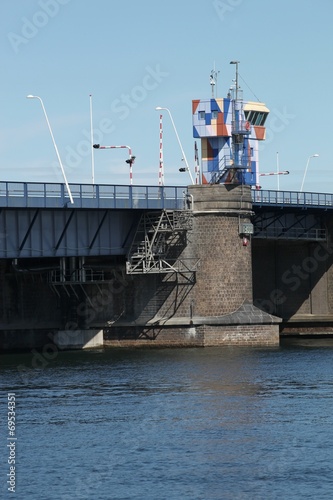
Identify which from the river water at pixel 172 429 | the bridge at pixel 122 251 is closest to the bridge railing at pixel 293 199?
the bridge at pixel 122 251

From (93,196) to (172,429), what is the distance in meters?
39.8

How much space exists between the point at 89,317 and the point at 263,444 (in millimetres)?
52838

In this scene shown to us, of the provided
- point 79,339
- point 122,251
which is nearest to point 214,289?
point 122,251

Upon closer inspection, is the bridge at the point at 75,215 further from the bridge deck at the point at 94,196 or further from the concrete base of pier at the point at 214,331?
the concrete base of pier at the point at 214,331

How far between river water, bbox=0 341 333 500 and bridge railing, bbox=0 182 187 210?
12.2 m

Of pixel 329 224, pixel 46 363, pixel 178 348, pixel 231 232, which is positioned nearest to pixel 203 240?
pixel 231 232

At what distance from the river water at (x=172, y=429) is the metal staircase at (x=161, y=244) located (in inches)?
487

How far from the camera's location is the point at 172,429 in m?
56.6

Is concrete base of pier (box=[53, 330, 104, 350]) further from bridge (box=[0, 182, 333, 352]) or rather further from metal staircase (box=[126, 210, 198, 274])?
metal staircase (box=[126, 210, 198, 274])

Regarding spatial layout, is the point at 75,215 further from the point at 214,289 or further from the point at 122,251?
the point at 214,289

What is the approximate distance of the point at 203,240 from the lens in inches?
3932

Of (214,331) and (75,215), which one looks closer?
(75,215)

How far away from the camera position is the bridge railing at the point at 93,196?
8869cm

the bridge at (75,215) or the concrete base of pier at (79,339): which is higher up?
the bridge at (75,215)
